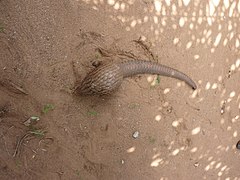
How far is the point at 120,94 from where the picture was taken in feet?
9.80

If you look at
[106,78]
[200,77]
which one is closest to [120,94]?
[106,78]

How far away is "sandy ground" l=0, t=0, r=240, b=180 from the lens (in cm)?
261

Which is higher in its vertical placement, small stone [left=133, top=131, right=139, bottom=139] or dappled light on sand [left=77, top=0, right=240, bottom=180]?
dappled light on sand [left=77, top=0, right=240, bottom=180]

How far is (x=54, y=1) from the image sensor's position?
2693mm

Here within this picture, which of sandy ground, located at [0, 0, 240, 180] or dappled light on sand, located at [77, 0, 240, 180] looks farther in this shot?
dappled light on sand, located at [77, 0, 240, 180]

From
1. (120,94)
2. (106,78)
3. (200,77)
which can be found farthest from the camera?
(200,77)

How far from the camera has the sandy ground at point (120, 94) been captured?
8.57ft

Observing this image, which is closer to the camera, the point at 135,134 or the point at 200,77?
the point at 135,134

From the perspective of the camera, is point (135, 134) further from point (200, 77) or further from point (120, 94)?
point (200, 77)

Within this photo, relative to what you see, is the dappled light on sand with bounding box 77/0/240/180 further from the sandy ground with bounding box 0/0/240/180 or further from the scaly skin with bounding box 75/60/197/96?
the scaly skin with bounding box 75/60/197/96

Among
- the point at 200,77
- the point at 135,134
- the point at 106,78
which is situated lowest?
the point at 135,134

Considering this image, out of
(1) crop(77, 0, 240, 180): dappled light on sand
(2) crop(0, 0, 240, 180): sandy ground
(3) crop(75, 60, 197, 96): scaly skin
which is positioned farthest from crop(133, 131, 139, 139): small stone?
(3) crop(75, 60, 197, 96): scaly skin

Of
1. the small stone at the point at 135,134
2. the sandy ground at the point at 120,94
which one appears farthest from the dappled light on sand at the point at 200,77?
the small stone at the point at 135,134

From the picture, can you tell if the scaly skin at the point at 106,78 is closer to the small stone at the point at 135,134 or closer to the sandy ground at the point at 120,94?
the sandy ground at the point at 120,94
